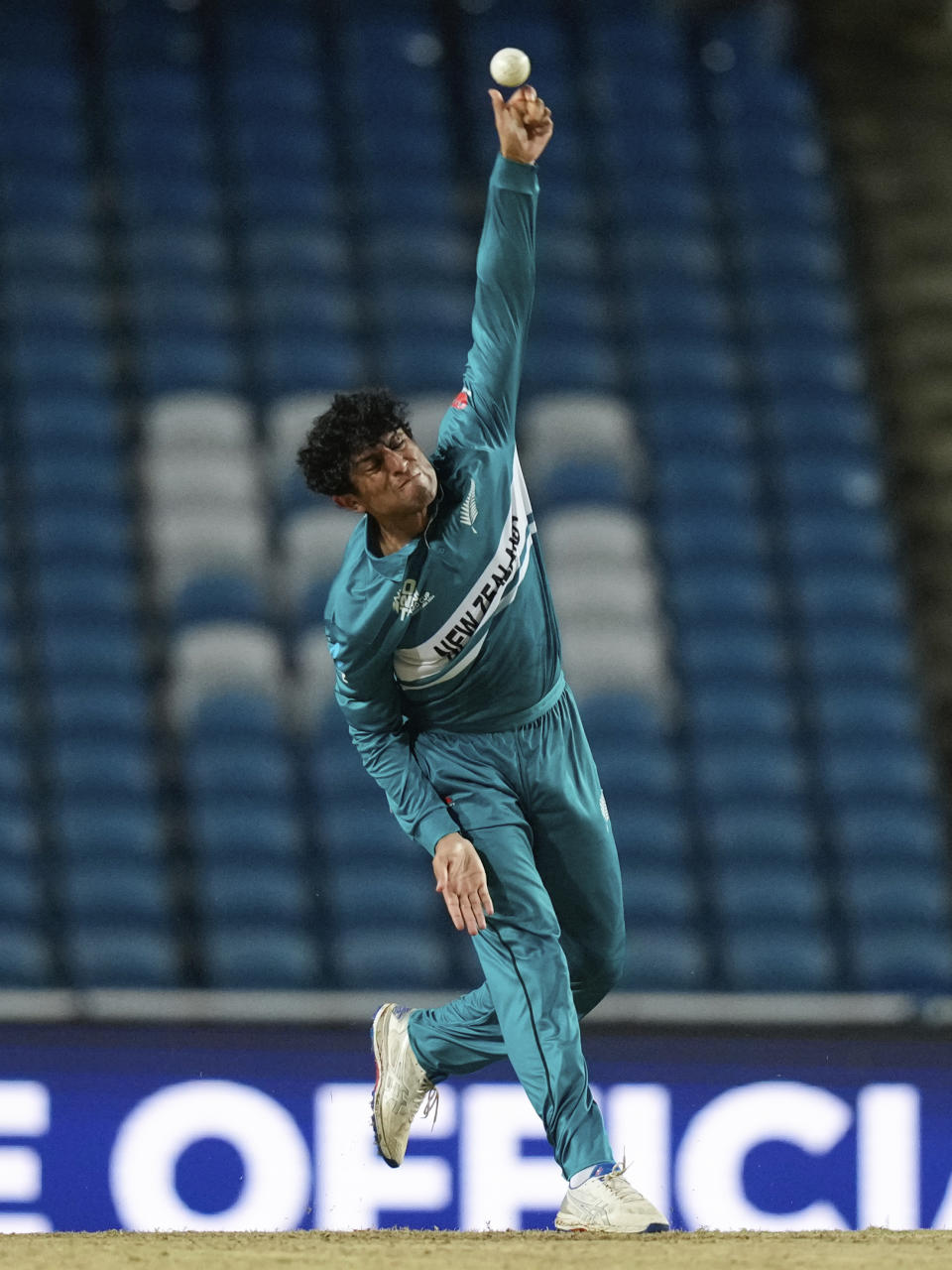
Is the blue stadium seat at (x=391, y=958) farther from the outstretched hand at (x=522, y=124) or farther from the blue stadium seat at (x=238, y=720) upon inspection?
the outstretched hand at (x=522, y=124)

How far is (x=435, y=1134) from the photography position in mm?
5324

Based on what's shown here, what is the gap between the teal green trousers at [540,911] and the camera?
3.58 m

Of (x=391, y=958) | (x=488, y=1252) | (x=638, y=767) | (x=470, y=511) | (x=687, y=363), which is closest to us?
(x=488, y=1252)

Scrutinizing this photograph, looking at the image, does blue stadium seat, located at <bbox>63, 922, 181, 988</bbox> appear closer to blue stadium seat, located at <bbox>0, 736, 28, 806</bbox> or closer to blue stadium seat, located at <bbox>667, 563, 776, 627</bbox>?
→ blue stadium seat, located at <bbox>0, 736, 28, 806</bbox>

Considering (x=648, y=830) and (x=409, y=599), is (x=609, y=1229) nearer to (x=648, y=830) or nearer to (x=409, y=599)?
(x=409, y=599)

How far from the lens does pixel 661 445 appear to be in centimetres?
826

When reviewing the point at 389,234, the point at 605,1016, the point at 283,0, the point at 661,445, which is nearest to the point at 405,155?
the point at 389,234

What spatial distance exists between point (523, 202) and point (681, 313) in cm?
515

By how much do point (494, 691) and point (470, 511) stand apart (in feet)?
1.21

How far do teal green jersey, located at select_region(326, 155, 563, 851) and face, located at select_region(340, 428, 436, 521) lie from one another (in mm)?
95

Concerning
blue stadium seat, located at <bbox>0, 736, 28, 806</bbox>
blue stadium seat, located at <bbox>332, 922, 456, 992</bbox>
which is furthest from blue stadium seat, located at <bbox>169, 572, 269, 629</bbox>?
blue stadium seat, located at <bbox>332, 922, 456, 992</bbox>

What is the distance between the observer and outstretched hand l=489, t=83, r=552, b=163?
140 inches

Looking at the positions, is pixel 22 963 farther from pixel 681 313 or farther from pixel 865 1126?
pixel 681 313

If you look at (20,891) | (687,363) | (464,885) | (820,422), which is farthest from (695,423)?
(464,885)
